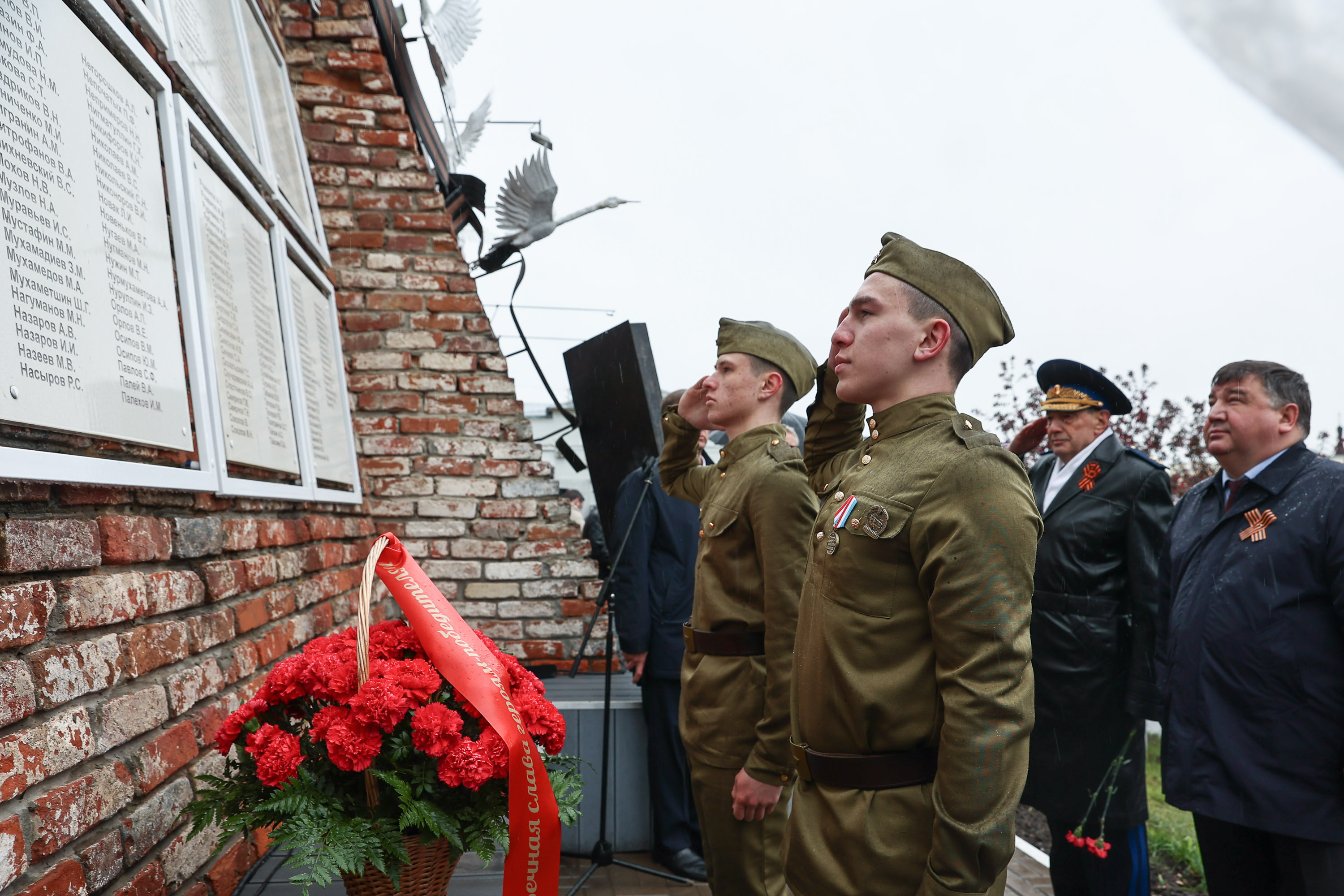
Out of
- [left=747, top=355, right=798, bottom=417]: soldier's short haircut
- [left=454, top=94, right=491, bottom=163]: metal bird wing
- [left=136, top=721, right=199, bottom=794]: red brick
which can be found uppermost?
[left=454, top=94, right=491, bottom=163]: metal bird wing

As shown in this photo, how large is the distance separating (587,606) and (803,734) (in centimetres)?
276

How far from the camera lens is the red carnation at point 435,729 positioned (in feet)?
4.62

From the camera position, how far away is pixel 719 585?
7.86 ft

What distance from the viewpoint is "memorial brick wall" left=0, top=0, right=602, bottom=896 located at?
1209 millimetres

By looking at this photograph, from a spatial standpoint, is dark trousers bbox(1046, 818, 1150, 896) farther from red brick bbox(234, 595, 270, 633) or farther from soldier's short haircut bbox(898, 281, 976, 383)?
red brick bbox(234, 595, 270, 633)

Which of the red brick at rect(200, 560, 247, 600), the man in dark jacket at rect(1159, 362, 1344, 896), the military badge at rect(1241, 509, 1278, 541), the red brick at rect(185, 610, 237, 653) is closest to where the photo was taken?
the red brick at rect(185, 610, 237, 653)

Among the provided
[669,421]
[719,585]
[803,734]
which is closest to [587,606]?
[669,421]

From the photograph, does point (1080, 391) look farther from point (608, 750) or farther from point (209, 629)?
point (209, 629)

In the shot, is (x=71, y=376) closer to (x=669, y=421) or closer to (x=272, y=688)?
(x=272, y=688)

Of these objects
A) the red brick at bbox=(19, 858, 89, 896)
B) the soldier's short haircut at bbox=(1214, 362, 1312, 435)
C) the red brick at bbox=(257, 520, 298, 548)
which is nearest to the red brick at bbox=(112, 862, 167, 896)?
the red brick at bbox=(19, 858, 89, 896)

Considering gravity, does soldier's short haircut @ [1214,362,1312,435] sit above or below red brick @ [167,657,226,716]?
above

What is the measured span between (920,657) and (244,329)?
6.18 ft

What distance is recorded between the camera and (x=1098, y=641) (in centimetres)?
290

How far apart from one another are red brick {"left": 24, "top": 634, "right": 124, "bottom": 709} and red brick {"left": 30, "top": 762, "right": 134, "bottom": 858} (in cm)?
12
